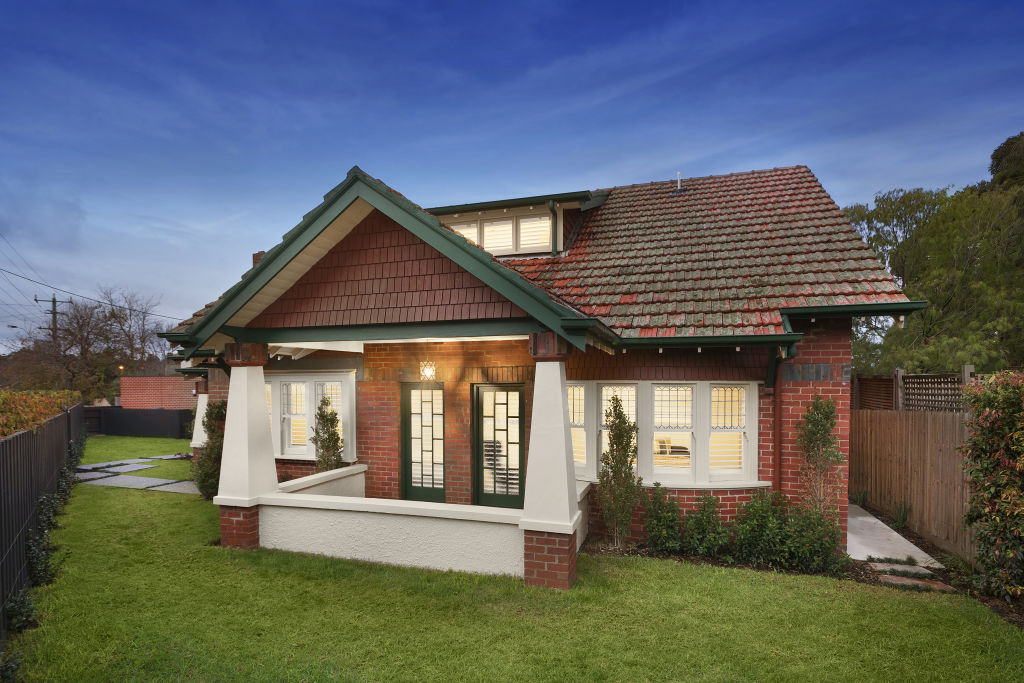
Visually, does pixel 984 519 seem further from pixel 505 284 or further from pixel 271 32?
pixel 271 32

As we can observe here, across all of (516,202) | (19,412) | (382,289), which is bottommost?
(19,412)

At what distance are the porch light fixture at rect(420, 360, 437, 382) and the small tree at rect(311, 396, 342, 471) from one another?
1847mm

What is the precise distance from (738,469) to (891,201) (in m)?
20.0

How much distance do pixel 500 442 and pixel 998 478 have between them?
20.5 feet

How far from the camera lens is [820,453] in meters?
6.50

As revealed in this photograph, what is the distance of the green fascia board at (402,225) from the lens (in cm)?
544

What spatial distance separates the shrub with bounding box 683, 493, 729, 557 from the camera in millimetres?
6570

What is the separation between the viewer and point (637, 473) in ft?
24.2

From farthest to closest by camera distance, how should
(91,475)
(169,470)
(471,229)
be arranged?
(169,470) → (91,475) → (471,229)

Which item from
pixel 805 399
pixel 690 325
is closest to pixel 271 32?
pixel 690 325

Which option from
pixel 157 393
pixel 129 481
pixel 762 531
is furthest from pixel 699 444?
pixel 157 393

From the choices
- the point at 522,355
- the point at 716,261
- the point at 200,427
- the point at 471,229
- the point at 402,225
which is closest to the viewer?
the point at 402,225

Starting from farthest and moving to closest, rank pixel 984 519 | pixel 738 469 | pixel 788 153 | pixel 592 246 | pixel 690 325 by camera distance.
Answer: pixel 788 153, pixel 592 246, pixel 738 469, pixel 690 325, pixel 984 519

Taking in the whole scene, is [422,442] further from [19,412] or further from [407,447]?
[19,412]
